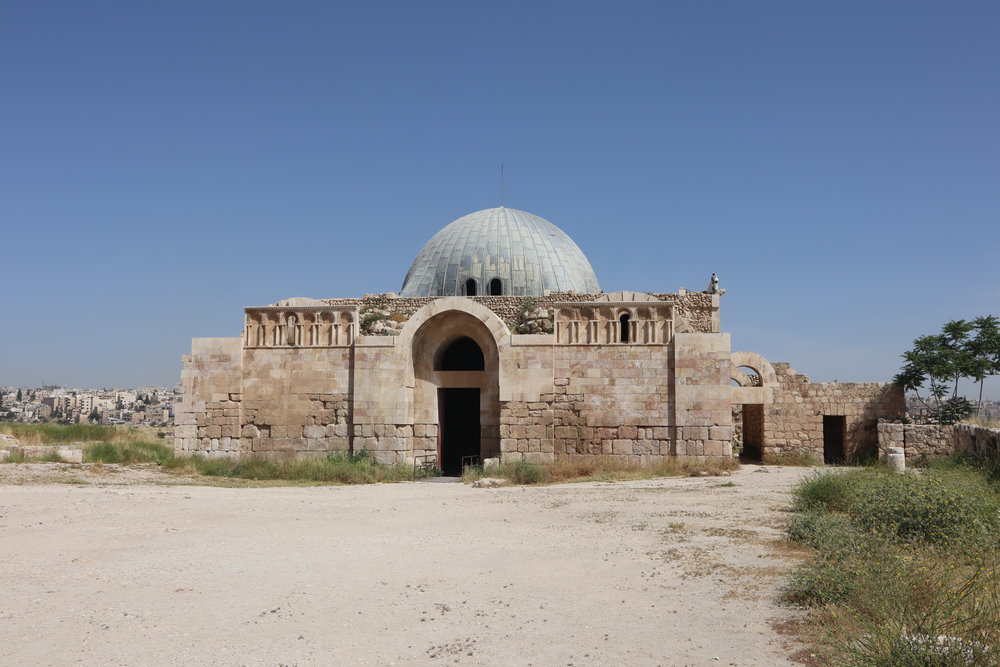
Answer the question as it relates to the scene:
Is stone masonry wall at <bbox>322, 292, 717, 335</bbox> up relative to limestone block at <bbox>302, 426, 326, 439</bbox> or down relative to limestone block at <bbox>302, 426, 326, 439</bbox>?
up

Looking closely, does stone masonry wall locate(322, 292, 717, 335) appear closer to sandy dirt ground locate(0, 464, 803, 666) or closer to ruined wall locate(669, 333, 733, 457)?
ruined wall locate(669, 333, 733, 457)

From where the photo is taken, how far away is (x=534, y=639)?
4.79m

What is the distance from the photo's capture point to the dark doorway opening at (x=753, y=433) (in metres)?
18.3

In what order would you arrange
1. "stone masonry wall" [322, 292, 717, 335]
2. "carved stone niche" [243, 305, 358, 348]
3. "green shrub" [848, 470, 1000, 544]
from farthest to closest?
"stone masonry wall" [322, 292, 717, 335] < "carved stone niche" [243, 305, 358, 348] < "green shrub" [848, 470, 1000, 544]

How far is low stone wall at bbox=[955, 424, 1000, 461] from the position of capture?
36.2 feet

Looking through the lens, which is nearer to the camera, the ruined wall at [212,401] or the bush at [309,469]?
the bush at [309,469]

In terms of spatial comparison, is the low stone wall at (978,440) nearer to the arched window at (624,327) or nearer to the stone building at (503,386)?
the stone building at (503,386)

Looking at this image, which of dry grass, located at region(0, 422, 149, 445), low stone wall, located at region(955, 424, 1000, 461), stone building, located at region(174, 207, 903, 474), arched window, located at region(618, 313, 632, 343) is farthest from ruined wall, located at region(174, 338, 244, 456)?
low stone wall, located at region(955, 424, 1000, 461)

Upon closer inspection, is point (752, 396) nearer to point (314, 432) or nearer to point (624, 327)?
point (624, 327)

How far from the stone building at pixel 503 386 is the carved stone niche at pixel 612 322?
30 mm

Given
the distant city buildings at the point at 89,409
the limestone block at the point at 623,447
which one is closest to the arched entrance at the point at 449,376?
the limestone block at the point at 623,447

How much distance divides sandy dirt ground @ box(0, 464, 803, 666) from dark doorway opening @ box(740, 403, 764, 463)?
8.00 metres

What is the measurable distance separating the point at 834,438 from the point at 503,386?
921 centimetres

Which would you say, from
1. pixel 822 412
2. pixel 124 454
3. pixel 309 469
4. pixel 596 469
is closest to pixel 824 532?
pixel 596 469
